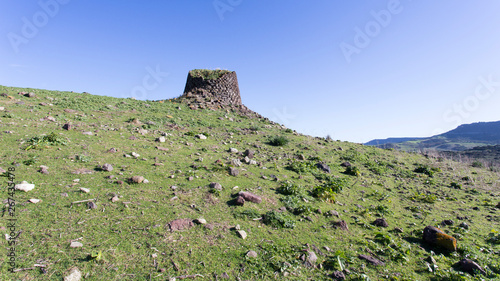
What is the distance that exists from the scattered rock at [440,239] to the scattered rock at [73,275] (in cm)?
657

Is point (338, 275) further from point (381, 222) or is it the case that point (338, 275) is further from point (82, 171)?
point (82, 171)

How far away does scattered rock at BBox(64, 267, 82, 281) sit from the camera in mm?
2992

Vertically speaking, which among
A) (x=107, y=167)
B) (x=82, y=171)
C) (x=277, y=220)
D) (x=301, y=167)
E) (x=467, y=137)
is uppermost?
(x=467, y=137)

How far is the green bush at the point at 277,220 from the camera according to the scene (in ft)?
16.9

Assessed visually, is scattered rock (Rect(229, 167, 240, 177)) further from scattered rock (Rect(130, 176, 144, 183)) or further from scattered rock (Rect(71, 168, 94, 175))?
scattered rock (Rect(71, 168, 94, 175))

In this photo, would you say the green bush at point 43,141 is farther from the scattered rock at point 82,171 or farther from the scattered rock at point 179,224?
the scattered rock at point 179,224

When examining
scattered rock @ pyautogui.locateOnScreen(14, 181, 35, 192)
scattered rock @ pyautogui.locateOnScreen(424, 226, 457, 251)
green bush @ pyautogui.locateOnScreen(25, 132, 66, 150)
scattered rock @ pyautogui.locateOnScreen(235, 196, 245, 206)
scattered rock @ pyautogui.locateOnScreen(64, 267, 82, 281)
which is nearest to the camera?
scattered rock @ pyautogui.locateOnScreen(64, 267, 82, 281)

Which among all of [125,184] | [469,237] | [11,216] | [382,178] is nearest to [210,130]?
[125,184]

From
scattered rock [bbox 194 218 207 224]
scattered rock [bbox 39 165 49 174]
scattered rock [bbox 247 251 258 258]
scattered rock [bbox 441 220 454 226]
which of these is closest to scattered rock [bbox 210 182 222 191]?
scattered rock [bbox 194 218 207 224]

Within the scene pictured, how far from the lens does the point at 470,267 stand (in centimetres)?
435

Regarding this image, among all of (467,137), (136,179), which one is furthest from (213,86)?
(467,137)

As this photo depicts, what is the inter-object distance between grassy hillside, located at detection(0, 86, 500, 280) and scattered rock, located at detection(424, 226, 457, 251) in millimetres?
114

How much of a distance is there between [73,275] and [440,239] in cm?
674

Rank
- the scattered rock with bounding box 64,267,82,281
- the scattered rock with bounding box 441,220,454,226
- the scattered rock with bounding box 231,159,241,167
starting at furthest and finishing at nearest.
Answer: the scattered rock with bounding box 231,159,241,167, the scattered rock with bounding box 441,220,454,226, the scattered rock with bounding box 64,267,82,281
